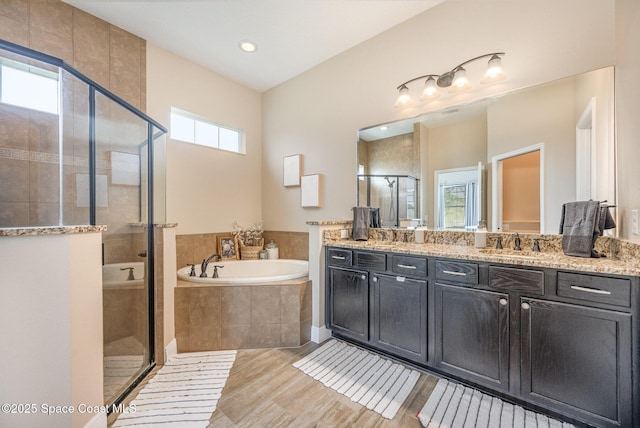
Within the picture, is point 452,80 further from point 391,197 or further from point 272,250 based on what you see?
point 272,250

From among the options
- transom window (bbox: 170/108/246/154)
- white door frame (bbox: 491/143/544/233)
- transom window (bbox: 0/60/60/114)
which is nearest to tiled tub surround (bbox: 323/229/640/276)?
white door frame (bbox: 491/143/544/233)

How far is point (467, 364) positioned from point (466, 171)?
4.88 feet

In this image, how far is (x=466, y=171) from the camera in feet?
7.07

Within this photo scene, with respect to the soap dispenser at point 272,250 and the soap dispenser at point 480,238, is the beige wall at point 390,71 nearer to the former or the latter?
the soap dispenser at point 272,250

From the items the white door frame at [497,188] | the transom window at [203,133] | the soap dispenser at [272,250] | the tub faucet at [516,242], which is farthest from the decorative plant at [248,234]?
the tub faucet at [516,242]

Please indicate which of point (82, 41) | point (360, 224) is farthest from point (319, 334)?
point (82, 41)

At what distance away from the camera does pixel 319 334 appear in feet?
7.91

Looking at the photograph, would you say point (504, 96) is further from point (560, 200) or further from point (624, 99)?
point (560, 200)

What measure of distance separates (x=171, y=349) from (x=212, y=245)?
4.22ft

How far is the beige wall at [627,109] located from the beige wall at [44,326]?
291 centimetres

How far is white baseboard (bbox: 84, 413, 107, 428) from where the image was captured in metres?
1.29

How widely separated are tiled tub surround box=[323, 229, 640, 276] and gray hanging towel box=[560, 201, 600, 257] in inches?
2.7

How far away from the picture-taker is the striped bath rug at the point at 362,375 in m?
1.63

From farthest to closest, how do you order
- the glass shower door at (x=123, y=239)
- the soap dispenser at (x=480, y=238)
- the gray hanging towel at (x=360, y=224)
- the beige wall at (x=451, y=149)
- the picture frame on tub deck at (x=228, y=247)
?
the picture frame on tub deck at (x=228, y=247) < the gray hanging towel at (x=360, y=224) < the beige wall at (x=451, y=149) < the soap dispenser at (x=480, y=238) < the glass shower door at (x=123, y=239)
